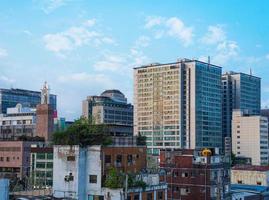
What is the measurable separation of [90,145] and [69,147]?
2316 mm

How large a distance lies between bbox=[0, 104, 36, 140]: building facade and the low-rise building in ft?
345

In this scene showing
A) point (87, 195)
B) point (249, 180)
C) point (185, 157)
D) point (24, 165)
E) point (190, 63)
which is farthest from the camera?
point (190, 63)

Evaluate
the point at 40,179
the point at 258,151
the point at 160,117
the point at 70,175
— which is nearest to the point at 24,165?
the point at 40,179

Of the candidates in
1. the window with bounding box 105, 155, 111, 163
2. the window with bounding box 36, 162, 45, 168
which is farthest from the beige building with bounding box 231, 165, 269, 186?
the window with bounding box 105, 155, 111, 163

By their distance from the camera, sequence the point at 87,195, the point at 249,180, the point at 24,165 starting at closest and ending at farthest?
the point at 87,195
the point at 249,180
the point at 24,165

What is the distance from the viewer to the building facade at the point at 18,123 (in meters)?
161

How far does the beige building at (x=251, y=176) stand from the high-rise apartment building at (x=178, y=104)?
84.3 meters

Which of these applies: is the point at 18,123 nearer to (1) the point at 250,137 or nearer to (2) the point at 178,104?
(2) the point at 178,104

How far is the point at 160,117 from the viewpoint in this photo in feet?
598

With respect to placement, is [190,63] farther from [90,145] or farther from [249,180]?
[90,145]

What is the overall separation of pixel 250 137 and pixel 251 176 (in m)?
99.9

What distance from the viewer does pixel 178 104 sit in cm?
17888


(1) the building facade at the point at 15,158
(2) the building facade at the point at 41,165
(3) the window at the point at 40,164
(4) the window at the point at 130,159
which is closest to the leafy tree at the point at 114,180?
(4) the window at the point at 130,159

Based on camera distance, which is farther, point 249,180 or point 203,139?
point 203,139
